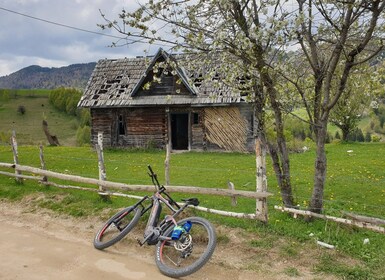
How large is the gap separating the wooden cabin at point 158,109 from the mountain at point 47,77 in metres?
142

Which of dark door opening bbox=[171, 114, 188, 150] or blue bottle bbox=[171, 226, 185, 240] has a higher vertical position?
dark door opening bbox=[171, 114, 188, 150]

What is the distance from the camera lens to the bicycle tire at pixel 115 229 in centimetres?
656

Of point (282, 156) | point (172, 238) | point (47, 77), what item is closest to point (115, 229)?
point (172, 238)

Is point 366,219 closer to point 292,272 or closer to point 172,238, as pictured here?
point 292,272

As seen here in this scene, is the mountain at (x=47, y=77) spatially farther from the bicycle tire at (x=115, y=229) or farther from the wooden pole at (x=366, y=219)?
the wooden pole at (x=366, y=219)

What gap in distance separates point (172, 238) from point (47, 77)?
19125 centimetres

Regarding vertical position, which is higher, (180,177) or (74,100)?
(74,100)

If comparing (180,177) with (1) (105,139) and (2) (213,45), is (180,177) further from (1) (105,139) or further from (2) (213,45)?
(1) (105,139)

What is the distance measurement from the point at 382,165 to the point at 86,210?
40.1ft

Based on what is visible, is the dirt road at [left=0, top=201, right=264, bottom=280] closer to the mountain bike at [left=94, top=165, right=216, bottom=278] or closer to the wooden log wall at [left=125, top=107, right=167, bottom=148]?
the mountain bike at [left=94, top=165, right=216, bottom=278]

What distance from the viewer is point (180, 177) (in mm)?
13477

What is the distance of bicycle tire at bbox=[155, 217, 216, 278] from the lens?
5.39 m

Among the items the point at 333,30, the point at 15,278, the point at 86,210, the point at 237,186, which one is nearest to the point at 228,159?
the point at 237,186

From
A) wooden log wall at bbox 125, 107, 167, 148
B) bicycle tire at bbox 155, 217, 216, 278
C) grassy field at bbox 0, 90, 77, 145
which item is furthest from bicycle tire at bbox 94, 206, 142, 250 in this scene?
grassy field at bbox 0, 90, 77, 145
